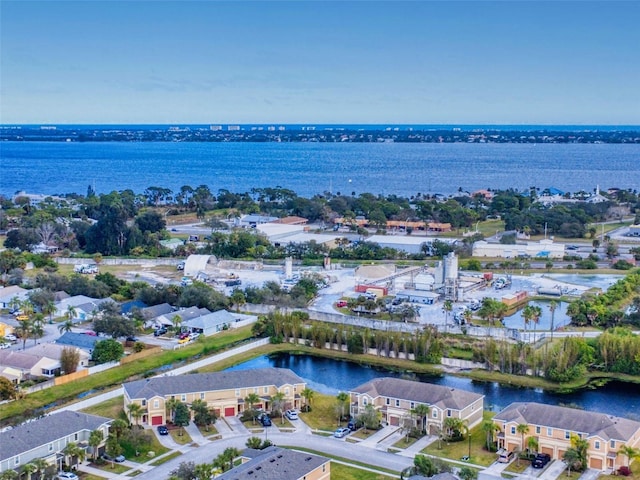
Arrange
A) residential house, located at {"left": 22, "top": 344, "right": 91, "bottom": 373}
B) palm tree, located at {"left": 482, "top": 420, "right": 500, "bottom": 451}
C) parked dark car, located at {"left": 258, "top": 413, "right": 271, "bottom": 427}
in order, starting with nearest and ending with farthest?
1. palm tree, located at {"left": 482, "top": 420, "right": 500, "bottom": 451}
2. parked dark car, located at {"left": 258, "top": 413, "right": 271, "bottom": 427}
3. residential house, located at {"left": 22, "top": 344, "right": 91, "bottom": 373}

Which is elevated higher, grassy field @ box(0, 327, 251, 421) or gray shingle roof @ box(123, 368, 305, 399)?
gray shingle roof @ box(123, 368, 305, 399)

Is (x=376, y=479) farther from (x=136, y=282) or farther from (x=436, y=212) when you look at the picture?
(x=436, y=212)

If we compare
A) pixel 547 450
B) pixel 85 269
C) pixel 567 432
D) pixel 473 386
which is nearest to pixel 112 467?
pixel 547 450

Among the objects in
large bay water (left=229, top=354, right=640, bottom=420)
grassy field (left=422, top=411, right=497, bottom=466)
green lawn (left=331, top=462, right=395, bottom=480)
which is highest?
green lawn (left=331, top=462, right=395, bottom=480)

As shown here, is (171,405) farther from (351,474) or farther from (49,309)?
(49,309)

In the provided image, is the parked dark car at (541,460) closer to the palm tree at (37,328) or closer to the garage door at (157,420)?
the garage door at (157,420)

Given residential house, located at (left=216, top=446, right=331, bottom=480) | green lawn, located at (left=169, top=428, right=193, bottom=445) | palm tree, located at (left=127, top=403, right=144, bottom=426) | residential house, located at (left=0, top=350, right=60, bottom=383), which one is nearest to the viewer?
residential house, located at (left=216, top=446, right=331, bottom=480)

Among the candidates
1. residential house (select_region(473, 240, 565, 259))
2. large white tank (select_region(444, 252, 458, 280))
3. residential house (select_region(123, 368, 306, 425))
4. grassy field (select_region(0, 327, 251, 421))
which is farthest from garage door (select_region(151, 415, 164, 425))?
residential house (select_region(473, 240, 565, 259))

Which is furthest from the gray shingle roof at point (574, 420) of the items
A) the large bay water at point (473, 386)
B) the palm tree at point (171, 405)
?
the palm tree at point (171, 405)

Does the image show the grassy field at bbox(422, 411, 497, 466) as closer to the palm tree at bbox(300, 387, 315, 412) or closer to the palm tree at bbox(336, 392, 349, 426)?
the palm tree at bbox(336, 392, 349, 426)
